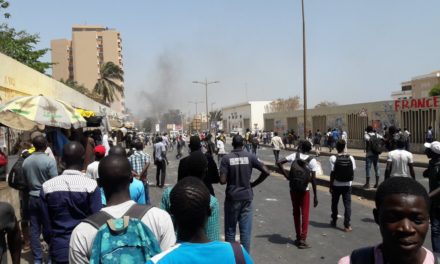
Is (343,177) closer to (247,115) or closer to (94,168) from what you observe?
(94,168)

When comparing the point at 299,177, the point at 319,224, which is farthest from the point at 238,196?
the point at 319,224

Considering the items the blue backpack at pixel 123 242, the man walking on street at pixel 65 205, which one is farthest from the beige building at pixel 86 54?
the blue backpack at pixel 123 242

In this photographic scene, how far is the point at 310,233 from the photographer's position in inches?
314

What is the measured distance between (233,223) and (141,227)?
3.74m

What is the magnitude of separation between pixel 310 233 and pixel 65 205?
5341 millimetres

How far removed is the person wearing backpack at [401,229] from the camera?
6.01 feet

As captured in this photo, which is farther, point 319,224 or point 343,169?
point 319,224

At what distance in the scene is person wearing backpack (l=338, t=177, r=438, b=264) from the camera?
1832 millimetres

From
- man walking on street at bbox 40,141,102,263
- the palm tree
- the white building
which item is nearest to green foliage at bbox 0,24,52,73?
the palm tree

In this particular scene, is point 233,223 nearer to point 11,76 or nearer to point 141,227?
point 141,227

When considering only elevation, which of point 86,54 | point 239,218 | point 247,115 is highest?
point 86,54

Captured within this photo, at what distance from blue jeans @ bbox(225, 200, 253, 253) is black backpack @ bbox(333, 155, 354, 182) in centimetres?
246

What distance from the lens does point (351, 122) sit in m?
35.8

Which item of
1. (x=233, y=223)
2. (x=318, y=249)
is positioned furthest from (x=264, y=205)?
(x=233, y=223)
